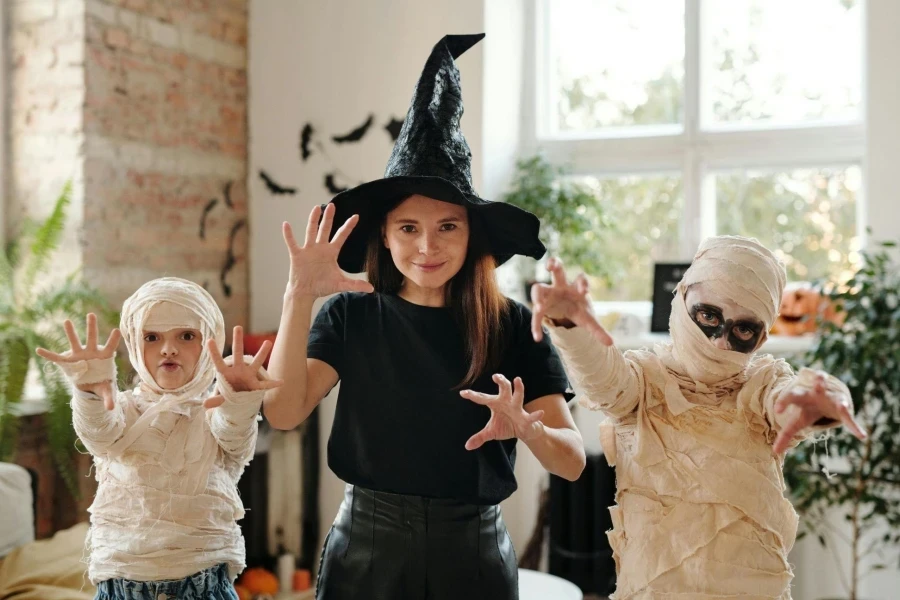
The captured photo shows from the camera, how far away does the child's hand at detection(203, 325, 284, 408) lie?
59.7 inches

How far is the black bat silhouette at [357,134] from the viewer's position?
4070mm

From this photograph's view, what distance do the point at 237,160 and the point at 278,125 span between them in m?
0.25

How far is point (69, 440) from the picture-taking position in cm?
321

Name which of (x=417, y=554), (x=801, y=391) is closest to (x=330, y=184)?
(x=417, y=554)

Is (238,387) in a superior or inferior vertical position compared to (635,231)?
inferior

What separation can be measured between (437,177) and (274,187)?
2800 millimetres

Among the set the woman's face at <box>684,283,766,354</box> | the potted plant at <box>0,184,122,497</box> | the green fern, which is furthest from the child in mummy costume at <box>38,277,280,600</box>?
the green fern

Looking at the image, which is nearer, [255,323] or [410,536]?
[410,536]

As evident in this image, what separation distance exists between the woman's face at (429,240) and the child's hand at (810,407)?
1.94 ft

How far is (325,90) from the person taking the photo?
4164 mm

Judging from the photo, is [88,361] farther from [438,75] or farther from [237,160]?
[237,160]

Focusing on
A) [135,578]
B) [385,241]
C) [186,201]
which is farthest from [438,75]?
[186,201]

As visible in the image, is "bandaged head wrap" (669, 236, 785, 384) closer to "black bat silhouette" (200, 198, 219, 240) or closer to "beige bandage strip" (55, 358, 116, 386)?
"beige bandage strip" (55, 358, 116, 386)

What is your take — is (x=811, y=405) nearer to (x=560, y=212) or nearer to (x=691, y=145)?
(x=560, y=212)
